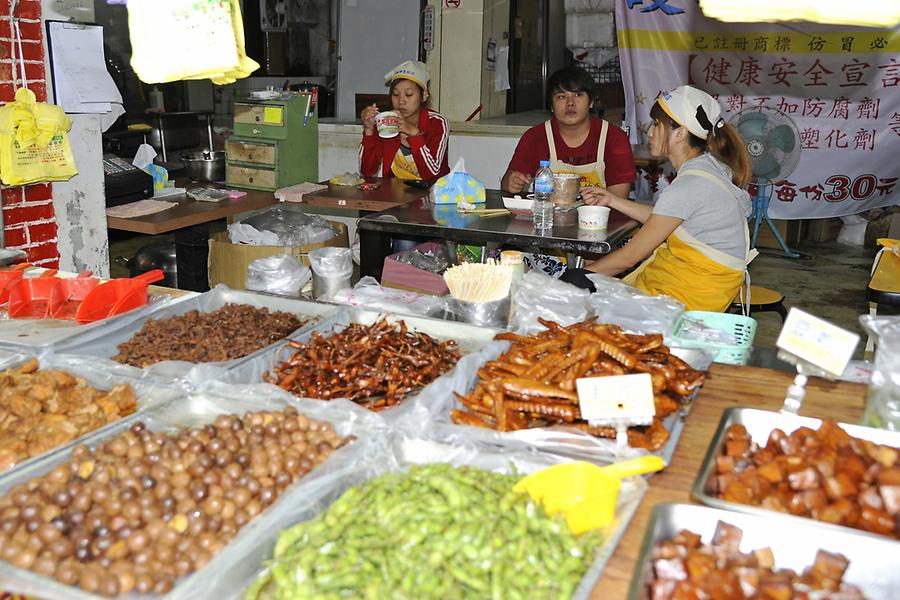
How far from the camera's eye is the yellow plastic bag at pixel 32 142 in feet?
11.5

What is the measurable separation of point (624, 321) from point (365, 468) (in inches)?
50.5

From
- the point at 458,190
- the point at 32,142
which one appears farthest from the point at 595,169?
the point at 32,142

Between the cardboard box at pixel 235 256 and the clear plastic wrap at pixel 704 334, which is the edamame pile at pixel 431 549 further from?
the cardboard box at pixel 235 256

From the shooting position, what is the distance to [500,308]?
9.30ft

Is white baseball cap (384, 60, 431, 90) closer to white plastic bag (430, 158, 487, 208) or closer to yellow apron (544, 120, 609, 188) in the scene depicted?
white plastic bag (430, 158, 487, 208)

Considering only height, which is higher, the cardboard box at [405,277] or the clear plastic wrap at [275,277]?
the clear plastic wrap at [275,277]

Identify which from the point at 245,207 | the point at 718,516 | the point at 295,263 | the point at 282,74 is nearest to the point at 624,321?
the point at 718,516

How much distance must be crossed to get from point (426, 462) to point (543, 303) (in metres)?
1.07

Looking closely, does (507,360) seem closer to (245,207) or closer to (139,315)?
(139,315)

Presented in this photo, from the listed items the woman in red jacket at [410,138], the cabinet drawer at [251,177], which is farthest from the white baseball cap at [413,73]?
the cabinet drawer at [251,177]

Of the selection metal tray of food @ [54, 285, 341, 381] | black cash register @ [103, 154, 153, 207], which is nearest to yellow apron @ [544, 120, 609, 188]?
black cash register @ [103, 154, 153, 207]

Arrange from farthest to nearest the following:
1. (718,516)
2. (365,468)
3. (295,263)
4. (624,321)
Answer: (295,263)
(624,321)
(365,468)
(718,516)

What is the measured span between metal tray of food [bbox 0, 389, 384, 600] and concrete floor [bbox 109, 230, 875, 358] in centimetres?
434

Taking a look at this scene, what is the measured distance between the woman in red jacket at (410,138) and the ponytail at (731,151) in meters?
2.28
